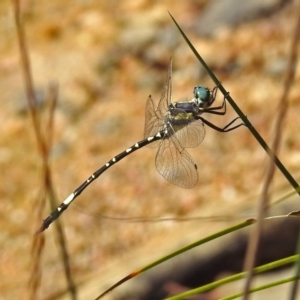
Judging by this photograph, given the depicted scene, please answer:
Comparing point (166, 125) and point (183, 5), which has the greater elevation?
point (183, 5)

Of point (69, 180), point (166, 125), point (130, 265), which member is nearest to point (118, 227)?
point (69, 180)

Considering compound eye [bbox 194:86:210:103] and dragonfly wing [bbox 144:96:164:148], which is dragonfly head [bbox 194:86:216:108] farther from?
dragonfly wing [bbox 144:96:164:148]

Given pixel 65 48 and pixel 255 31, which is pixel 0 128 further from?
pixel 255 31

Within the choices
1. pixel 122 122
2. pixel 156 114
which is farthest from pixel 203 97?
pixel 122 122

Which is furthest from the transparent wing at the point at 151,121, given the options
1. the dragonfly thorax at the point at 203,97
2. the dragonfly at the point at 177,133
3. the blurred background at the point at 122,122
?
the blurred background at the point at 122,122

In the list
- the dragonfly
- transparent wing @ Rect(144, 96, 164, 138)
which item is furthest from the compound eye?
transparent wing @ Rect(144, 96, 164, 138)

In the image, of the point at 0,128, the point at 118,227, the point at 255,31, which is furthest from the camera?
the point at 255,31

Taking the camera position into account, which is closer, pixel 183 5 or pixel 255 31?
pixel 255 31
